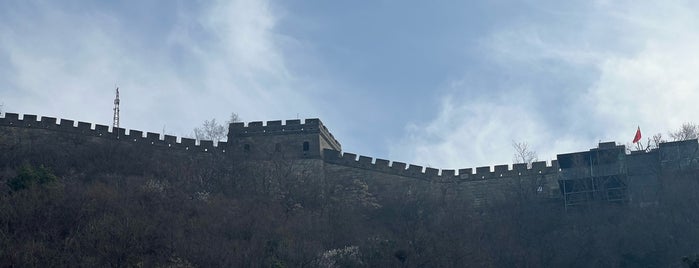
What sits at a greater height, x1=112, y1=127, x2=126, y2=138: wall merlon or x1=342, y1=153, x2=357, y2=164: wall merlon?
x1=112, y1=127, x2=126, y2=138: wall merlon

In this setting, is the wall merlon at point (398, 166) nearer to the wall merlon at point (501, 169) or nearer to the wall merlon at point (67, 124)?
the wall merlon at point (501, 169)

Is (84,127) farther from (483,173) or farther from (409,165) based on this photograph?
(483,173)

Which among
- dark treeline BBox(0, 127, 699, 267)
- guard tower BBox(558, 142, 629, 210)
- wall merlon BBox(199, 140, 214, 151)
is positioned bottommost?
dark treeline BBox(0, 127, 699, 267)

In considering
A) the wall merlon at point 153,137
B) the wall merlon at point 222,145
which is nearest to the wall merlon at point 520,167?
the wall merlon at point 222,145

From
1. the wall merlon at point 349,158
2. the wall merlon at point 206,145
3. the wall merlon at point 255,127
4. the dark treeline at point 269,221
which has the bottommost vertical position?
Result: the dark treeline at point 269,221

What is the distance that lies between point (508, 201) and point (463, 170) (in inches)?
118

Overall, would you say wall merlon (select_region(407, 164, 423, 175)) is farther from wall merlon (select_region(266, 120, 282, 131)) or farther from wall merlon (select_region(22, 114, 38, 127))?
wall merlon (select_region(22, 114, 38, 127))

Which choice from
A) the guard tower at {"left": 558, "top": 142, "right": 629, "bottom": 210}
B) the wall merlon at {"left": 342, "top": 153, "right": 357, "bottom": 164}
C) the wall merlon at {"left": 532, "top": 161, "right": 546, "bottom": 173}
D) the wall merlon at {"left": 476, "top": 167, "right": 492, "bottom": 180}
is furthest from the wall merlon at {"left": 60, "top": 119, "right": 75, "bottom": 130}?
the guard tower at {"left": 558, "top": 142, "right": 629, "bottom": 210}

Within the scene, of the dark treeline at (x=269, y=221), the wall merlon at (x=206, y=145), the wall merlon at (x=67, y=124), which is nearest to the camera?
the dark treeline at (x=269, y=221)

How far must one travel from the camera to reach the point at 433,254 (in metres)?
39.4

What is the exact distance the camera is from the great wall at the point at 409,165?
47.9m

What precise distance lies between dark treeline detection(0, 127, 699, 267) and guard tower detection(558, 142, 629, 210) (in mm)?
779

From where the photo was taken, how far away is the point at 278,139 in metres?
50.6

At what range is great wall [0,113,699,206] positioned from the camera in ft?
157
